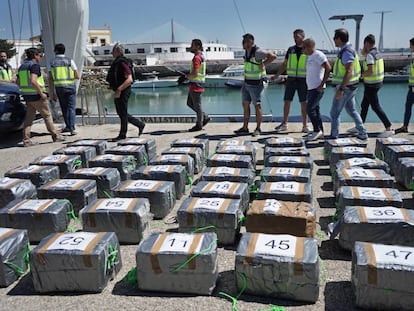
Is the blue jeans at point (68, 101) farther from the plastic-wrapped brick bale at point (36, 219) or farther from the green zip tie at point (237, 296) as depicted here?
the green zip tie at point (237, 296)

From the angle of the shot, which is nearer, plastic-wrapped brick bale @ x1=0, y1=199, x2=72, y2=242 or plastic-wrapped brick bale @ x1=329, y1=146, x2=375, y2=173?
plastic-wrapped brick bale @ x1=0, y1=199, x2=72, y2=242

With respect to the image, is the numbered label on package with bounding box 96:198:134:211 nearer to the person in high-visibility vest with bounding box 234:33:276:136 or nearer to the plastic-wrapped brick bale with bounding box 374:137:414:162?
the plastic-wrapped brick bale with bounding box 374:137:414:162

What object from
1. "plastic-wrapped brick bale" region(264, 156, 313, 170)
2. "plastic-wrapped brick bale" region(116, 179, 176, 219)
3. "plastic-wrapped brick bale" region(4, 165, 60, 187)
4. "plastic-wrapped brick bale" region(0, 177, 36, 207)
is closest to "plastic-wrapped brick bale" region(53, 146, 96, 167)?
"plastic-wrapped brick bale" region(4, 165, 60, 187)

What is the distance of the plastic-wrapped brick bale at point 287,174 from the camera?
4.38 m

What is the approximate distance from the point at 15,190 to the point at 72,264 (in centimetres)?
180

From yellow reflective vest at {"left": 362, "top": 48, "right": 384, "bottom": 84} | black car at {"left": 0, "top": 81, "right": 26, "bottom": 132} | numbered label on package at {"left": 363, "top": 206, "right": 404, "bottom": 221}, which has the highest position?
yellow reflective vest at {"left": 362, "top": 48, "right": 384, "bottom": 84}

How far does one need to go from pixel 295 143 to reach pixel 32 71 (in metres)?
4.65

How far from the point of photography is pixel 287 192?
12.7 feet

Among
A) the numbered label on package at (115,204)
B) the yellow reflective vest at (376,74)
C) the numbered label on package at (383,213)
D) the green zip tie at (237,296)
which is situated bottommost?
the green zip tie at (237,296)

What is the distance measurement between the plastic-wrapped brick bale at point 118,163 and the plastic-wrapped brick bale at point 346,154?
253cm

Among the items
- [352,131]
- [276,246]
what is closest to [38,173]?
[276,246]

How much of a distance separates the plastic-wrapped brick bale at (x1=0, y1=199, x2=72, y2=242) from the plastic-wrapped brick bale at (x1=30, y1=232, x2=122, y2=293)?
702mm

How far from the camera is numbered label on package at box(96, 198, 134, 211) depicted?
3.66m

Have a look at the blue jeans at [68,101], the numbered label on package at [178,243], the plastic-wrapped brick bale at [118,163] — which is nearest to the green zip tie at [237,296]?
the numbered label on package at [178,243]
